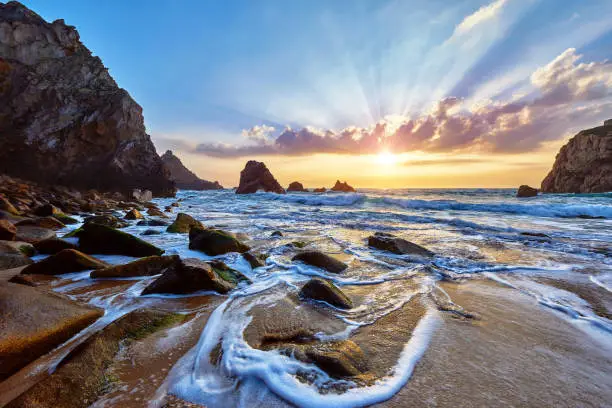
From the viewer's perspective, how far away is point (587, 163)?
45.1 m

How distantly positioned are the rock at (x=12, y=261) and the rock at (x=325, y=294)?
4.73 metres

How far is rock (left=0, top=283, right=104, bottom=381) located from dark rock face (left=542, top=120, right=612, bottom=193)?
213 ft

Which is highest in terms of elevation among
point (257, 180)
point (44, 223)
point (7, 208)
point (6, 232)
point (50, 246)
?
point (257, 180)

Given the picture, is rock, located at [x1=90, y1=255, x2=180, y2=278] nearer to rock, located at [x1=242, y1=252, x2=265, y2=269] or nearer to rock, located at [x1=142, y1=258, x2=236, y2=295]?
rock, located at [x1=142, y1=258, x2=236, y2=295]

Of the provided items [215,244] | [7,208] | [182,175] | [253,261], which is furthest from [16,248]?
[182,175]

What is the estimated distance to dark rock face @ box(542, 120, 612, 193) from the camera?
139 ft

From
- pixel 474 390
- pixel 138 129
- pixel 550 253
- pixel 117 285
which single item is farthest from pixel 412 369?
pixel 138 129

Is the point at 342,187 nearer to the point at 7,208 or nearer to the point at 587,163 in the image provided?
Result: the point at 587,163

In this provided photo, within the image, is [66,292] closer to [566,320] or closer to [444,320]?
[444,320]

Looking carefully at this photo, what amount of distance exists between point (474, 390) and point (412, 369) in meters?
0.40

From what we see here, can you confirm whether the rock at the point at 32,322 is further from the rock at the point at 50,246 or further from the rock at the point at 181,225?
the rock at the point at 181,225

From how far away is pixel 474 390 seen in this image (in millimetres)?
1775

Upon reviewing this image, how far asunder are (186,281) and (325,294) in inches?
73.7

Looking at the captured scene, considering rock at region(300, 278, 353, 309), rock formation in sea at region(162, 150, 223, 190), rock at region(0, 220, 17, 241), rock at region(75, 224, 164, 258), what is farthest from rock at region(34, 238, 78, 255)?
rock formation in sea at region(162, 150, 223, 190)
